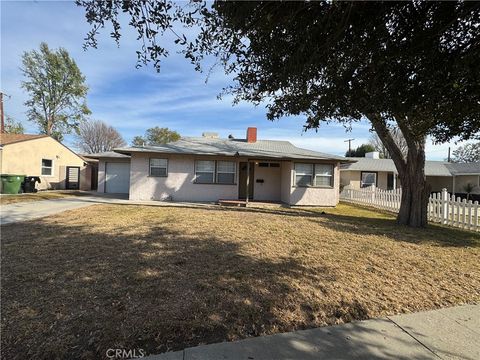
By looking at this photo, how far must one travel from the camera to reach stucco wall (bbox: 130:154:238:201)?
1708 cm

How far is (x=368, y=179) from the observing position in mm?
28922

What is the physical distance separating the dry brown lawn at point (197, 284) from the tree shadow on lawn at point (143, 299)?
0.01 metres

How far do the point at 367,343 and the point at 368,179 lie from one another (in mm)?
28002

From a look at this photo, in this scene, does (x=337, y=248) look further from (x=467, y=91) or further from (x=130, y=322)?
(x=130, y=322)

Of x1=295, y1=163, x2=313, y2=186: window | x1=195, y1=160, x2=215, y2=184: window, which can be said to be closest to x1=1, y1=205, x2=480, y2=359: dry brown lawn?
x1=295, y1=163, x2=313, y2=186: window

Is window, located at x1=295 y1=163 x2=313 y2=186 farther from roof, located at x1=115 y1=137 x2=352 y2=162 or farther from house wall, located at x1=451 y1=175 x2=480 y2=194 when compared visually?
house wall, located at x1=451 y1=175 x2=480 y2=194

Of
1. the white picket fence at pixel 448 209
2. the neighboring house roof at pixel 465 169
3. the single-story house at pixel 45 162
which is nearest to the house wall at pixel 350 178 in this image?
the neighboring house roof at pixel 465 169

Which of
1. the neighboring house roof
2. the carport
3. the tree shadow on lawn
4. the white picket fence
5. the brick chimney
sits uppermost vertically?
the brick chimney

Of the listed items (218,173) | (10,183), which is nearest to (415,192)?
(218,173)

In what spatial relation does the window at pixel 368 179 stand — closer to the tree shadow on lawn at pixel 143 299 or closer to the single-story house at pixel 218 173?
the single-story house at pixel 218 173

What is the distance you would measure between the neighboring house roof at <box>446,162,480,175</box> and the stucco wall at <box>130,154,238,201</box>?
23610mm

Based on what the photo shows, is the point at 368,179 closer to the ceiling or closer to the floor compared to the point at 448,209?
closer to the ceiling

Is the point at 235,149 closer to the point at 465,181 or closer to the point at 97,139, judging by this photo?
the point at 465,181

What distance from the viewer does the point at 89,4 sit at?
3326 mm
